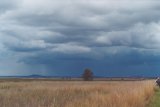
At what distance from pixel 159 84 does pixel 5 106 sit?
3431 centimetres

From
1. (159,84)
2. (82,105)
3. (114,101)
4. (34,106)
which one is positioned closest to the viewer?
(34,106)

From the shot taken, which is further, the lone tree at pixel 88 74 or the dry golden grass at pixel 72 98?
the lone tree at pixel 88 74

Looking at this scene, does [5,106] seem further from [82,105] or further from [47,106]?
[82,105]

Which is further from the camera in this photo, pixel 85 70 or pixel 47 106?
pixel 85 70

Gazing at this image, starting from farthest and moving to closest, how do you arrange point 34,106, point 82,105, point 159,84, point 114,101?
point 159,84 → point 114,101 → point 82,105 → point 34,106

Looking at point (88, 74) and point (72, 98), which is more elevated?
point (88, 74)

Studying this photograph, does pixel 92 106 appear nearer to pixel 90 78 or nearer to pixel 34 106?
pixel 34 106

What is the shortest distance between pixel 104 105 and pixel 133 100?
9.56 feet

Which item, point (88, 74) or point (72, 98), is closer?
point (72, 98)

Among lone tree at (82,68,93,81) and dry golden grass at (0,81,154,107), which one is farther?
lone tree at (82,68,93,81)

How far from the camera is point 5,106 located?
14.6 metres

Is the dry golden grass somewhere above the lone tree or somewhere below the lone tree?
below

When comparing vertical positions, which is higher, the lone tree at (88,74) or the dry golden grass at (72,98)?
the lone tree at (88,74)

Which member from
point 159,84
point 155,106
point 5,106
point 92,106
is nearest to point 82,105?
point 92,106
